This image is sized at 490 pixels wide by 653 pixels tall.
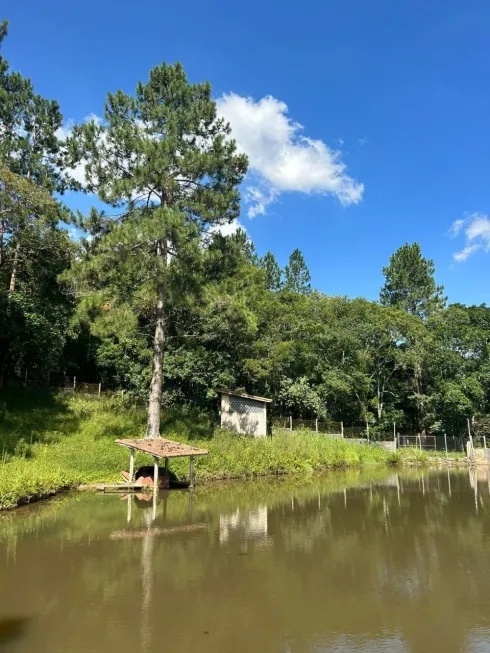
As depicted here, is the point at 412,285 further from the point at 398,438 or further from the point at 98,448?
the point at 98,448

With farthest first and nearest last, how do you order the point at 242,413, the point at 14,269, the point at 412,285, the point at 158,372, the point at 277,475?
the point at 412,285, the point at 242,413, the point at 14,269, the point at 277,475, the point at 158,372

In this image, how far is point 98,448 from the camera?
751 inches

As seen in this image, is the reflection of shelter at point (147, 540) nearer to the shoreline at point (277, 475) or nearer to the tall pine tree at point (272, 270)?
the shoreline at point (277, 475)

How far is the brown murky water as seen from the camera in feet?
19.2

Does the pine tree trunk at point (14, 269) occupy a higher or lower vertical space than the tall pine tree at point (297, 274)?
lower

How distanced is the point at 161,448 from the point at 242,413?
1055cm

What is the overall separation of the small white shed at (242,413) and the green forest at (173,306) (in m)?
0.90

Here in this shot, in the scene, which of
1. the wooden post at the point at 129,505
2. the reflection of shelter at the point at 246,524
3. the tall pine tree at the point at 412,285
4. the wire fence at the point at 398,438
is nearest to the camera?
the reflection of shelter at the point at 246,524

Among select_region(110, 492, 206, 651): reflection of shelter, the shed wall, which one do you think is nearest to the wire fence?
the shed wall

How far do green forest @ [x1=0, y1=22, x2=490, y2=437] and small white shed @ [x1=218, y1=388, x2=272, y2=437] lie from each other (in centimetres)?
90

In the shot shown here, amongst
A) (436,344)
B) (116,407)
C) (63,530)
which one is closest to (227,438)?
(116,407)

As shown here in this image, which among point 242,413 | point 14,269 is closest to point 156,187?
point 14,269

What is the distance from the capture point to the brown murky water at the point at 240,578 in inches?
231

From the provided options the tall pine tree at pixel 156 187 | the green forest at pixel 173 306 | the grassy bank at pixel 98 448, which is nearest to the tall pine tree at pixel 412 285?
the green forest at pixel 173 306
